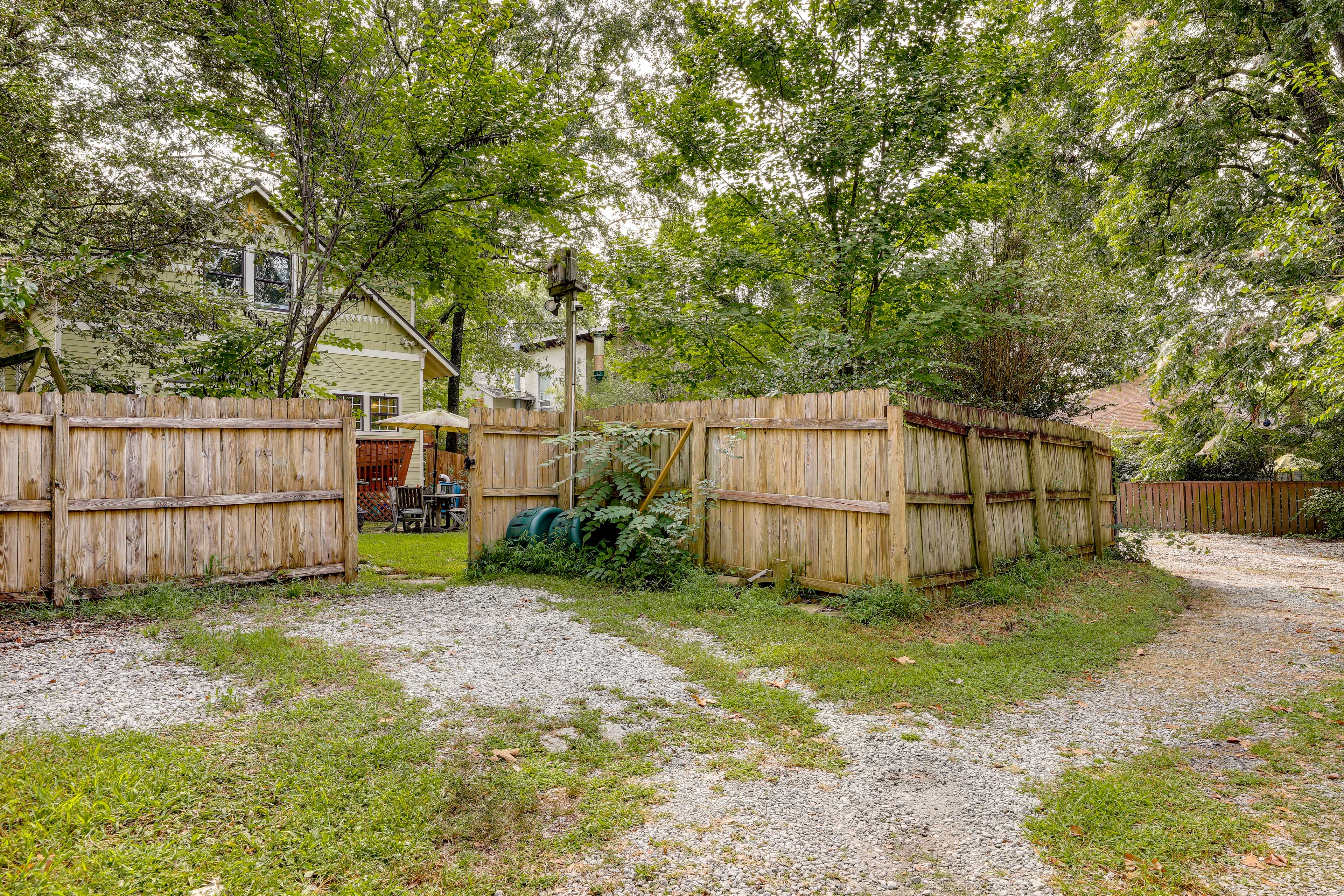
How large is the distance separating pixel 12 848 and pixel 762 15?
11.8 meters

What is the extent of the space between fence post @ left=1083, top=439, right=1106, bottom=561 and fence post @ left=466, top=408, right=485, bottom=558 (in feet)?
28.7

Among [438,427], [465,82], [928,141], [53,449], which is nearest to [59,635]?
[53,449]

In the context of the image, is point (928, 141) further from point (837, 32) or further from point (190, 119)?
point (190, 119)

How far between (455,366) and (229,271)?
6497mm

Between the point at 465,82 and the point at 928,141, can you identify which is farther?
the point at 928,141

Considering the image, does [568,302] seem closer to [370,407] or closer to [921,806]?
[921,806]

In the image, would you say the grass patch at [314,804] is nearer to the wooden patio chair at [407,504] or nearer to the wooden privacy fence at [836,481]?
the wooden privacy fence at [836,481]

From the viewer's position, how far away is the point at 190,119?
30.1 feet

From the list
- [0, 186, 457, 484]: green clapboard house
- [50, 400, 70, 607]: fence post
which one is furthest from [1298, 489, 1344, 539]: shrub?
[50, 400, 70, 607]: fence post

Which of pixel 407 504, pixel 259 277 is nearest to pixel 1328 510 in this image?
pixel 407 504

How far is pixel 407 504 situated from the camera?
43.3 ft

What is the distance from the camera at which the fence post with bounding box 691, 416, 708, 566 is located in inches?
293

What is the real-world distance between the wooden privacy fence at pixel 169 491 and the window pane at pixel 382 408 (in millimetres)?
10095

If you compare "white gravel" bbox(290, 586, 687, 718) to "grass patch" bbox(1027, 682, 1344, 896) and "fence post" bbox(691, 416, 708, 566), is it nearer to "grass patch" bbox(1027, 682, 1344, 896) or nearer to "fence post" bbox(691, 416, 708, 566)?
"fence post" bbox(691, 416, 708, 566)
